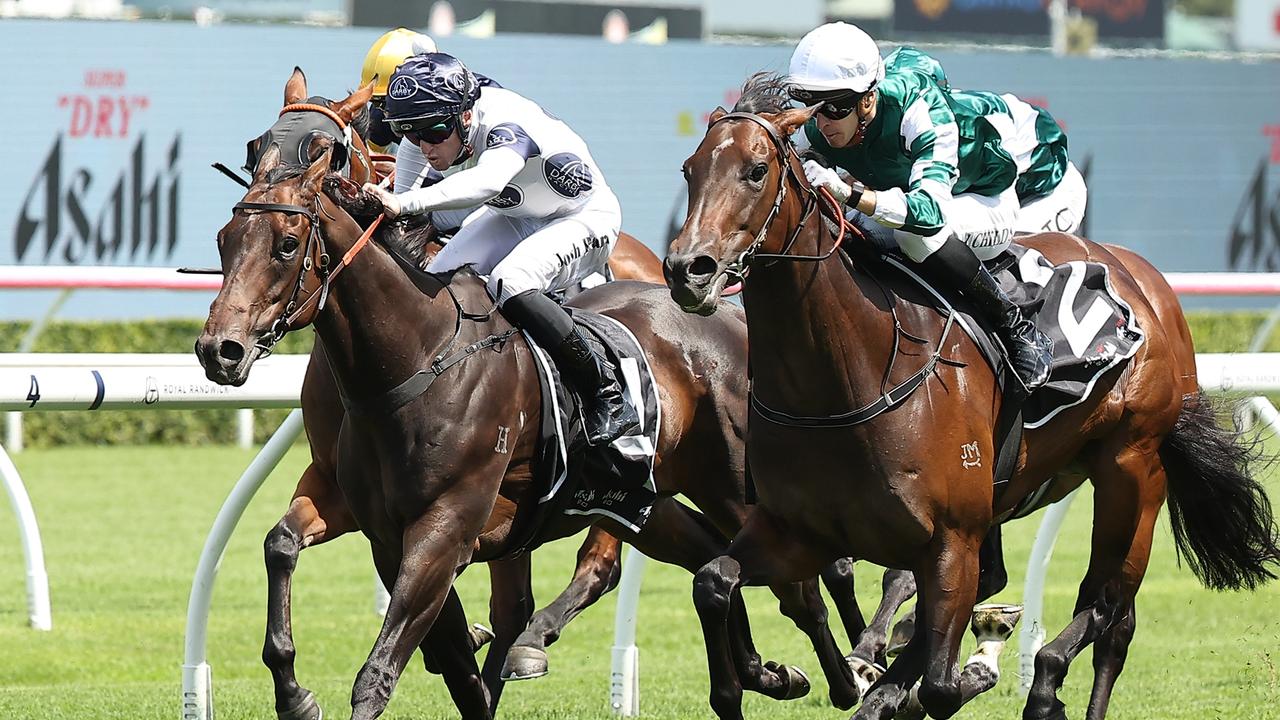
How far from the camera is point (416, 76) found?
453 centimetres

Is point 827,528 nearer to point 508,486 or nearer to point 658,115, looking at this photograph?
point 508,486

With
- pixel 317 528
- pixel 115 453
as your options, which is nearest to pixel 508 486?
pixel 317 528


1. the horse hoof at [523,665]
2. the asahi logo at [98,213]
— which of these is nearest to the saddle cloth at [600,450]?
the horse hoof at [523,665]

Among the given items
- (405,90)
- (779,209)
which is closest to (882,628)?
(779,209)

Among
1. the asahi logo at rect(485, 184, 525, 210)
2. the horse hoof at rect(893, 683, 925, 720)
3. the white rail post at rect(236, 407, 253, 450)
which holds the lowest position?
the white rail post at rect(236, 407, 253, 450)

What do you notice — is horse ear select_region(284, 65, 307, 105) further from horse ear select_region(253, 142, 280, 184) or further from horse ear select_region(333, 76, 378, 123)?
horse ear select_region(253, 142, 280, 184)

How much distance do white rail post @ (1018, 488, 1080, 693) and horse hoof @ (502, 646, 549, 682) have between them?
169cm

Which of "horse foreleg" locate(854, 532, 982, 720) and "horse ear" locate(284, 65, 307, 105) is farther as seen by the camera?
"horse ear" locate(284, 65, 307, 105)

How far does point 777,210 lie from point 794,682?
1.59 m

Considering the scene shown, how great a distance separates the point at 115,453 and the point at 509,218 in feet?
30.6

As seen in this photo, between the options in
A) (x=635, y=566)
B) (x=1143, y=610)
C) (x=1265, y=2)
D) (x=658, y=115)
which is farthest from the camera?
(x=1265, y=2)

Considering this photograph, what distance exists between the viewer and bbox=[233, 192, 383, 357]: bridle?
398 centimetres

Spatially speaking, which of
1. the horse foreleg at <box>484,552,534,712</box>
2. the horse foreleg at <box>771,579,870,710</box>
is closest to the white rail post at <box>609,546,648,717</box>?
the horse foreleg at <box>484,552,534,712</box>

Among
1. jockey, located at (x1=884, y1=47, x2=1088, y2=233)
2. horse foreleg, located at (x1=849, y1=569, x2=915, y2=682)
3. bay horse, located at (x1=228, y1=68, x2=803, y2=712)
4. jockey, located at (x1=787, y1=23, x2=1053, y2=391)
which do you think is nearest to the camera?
jockey, located at (x1=787, y1=23, x2=1053, y2=391)
